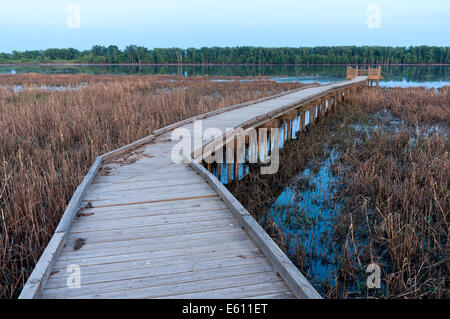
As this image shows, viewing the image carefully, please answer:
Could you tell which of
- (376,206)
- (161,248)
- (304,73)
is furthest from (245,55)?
(161,248)

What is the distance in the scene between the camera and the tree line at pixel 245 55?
81.6 meters

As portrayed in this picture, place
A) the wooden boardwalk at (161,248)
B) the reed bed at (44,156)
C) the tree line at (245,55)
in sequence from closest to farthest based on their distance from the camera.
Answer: the wooden boardwalk at (161,248) < the reed bed at (44,156) < the tree line at (245,55)

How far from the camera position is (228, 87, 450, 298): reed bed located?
3.40m

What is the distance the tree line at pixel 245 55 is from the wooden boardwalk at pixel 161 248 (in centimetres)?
8621

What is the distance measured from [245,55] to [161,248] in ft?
304

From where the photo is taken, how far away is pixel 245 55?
9019 centimetres

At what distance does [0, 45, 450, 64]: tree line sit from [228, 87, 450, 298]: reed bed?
261 ft

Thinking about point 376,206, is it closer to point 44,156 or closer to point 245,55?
point 44,156

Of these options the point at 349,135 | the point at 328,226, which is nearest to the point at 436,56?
the point at 349,135

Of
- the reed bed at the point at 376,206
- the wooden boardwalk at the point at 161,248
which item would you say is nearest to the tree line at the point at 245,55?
the reed bed at the point at 376,206

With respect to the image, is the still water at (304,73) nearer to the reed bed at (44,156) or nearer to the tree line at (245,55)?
the reed bed at (44,156)

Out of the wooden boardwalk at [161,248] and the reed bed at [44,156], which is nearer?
the wooden boardwalk at [161,248]

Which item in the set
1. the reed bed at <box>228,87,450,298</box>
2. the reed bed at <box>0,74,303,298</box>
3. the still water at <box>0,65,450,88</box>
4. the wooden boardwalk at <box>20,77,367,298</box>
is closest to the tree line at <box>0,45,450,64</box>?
the still water at <box>0,65,450,88</box>

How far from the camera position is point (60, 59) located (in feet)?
311
